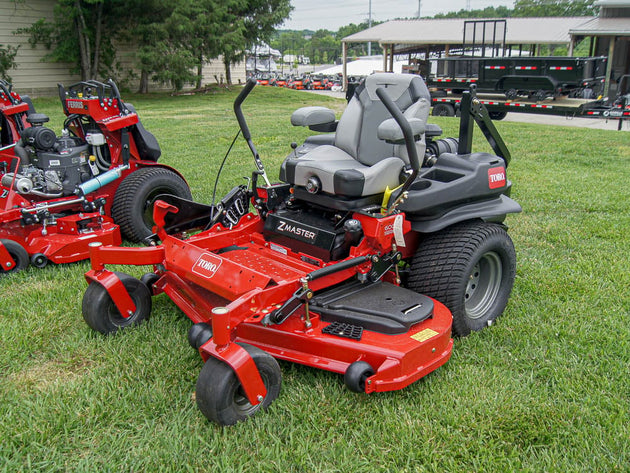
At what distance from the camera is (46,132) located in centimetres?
502

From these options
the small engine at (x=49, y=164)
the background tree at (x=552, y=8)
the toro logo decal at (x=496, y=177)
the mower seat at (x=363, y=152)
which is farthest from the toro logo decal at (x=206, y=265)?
the background tree at (x=552, y=8)

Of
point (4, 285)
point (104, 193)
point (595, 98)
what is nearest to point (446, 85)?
point (595, 98)

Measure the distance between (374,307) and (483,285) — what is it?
1.07 metres

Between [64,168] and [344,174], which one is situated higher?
[344,174]

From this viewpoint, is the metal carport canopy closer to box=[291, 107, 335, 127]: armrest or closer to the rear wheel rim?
box=[291, 107, 335, 127]: armrest

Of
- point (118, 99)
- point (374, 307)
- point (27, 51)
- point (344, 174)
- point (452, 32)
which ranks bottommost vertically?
point (374, 307)

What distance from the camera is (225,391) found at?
2.49 m

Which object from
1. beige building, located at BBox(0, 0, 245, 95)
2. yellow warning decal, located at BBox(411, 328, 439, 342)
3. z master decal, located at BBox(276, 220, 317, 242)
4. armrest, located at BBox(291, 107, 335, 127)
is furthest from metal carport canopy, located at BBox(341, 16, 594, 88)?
yellow warning decal, located at BBox(411, 328, 439, 342)

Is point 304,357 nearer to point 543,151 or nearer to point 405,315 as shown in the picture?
point 405,315

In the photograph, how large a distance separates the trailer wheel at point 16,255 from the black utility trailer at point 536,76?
1420 cm

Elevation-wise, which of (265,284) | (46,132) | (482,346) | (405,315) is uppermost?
(46,132)

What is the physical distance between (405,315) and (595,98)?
49.6 ft

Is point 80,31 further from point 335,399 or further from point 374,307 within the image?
point 335,399

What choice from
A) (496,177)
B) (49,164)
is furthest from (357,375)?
(49,164)
